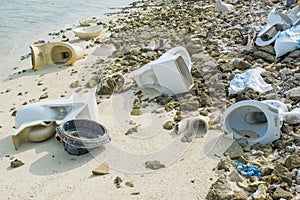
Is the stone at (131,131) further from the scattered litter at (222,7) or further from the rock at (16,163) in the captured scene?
the scattered litter at (222,7)

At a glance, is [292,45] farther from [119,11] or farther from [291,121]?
[119,11]

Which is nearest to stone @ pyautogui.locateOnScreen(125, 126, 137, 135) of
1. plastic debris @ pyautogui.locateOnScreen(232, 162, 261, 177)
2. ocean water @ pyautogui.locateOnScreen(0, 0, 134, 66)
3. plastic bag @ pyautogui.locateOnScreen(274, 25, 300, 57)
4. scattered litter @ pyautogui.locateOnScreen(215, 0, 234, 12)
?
plastic debris @ pyautogui.locateOnScreen(232, 162, 261, 177)

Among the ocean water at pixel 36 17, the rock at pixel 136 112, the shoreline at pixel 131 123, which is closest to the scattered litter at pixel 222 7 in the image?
the shoreline at pixel 131 123

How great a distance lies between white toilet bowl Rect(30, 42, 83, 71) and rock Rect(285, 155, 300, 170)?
5.02 metres

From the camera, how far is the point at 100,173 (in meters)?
3.95

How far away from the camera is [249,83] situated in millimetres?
5395

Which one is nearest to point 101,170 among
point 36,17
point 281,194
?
point 281,194

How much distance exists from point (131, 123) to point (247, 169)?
69.8 inches

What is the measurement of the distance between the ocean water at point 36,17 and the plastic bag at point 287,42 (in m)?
5.57

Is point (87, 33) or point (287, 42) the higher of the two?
point (287, 42)

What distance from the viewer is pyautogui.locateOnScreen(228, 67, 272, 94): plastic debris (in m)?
5.35

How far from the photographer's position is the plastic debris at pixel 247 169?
3.70 meters

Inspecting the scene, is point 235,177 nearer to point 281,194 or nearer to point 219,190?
point 219,190

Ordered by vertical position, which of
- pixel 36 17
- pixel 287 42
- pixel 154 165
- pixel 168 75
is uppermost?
pixel 287 42
